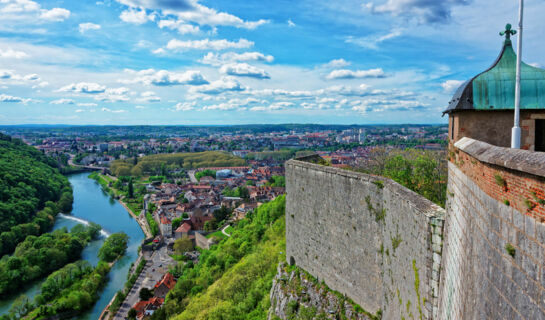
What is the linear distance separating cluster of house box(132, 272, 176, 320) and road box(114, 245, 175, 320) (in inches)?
40.8

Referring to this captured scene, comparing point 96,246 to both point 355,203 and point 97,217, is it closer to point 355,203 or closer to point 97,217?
point 97,217

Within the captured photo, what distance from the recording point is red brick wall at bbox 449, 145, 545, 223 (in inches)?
90.3

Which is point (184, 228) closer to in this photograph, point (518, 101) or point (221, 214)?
point (221, 214)

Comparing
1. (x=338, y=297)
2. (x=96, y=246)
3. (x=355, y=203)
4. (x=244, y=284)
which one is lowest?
(x=96, y=246)

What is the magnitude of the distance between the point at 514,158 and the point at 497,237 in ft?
2.12

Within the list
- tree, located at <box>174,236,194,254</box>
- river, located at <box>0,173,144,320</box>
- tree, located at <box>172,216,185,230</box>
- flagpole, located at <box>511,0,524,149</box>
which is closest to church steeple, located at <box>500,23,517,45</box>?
flagpole, located at <box>511,0,524,149</box>

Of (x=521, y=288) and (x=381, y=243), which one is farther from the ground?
(x=521, y=288)

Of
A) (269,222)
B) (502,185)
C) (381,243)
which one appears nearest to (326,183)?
(381,243)

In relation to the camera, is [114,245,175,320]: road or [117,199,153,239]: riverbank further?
[117,199,153,239]: riverbank

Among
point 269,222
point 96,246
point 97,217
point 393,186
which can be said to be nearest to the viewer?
point 393,186

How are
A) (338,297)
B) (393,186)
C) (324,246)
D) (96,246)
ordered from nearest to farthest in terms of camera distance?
(393,186) → (338,297) → (324,246) → (96,246)

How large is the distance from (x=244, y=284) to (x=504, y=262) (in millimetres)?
13795

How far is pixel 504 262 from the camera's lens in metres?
2.69

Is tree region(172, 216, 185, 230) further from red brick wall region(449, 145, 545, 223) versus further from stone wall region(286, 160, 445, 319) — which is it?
red brick wall region(449, 145, 545, 223)
